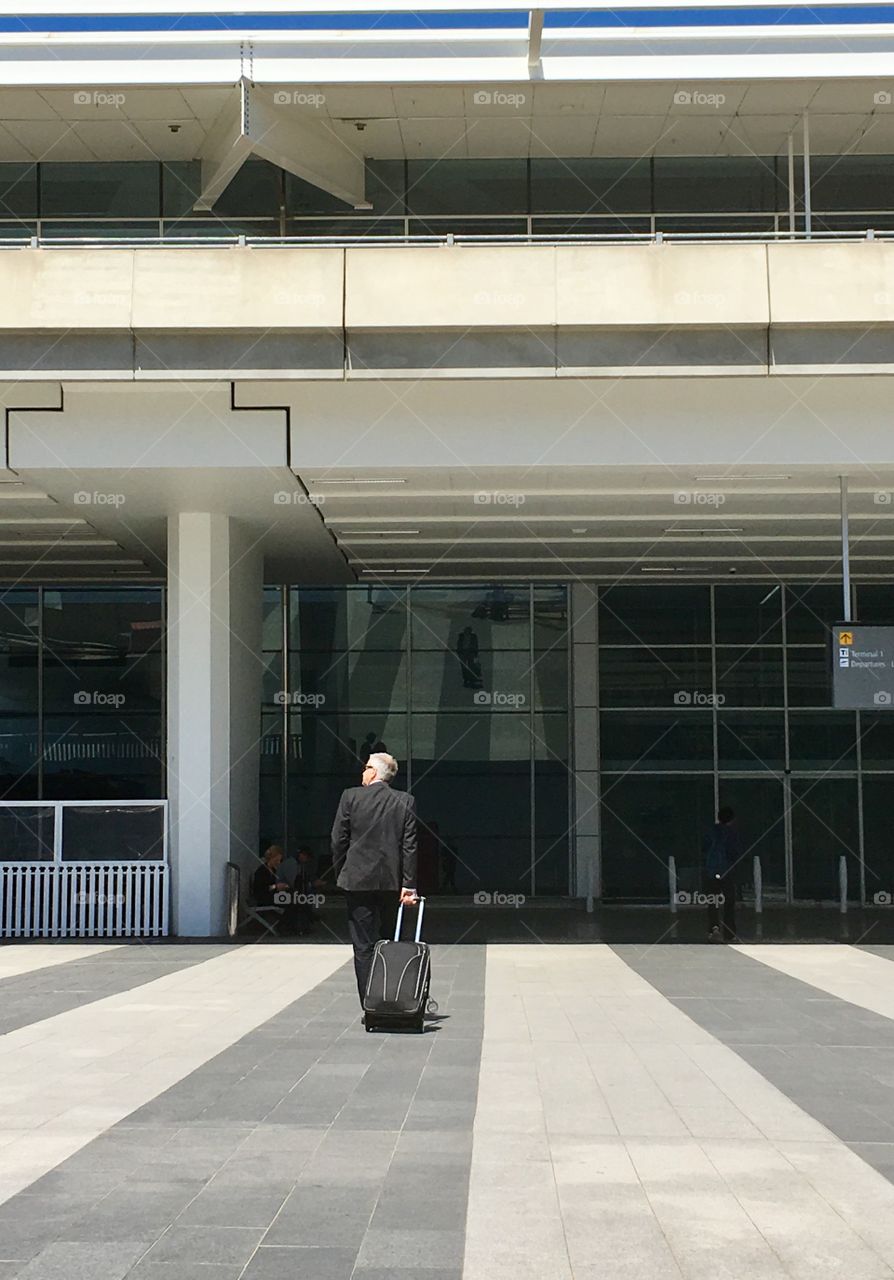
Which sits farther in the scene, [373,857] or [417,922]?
[417,922]

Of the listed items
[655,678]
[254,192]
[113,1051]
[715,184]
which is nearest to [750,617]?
[655,678]

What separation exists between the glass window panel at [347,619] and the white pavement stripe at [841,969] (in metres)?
10.4

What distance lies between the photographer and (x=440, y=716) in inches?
962

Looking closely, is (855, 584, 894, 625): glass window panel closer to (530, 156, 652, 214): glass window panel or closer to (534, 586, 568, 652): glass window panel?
(534, 586, 568, 652): glass window panel

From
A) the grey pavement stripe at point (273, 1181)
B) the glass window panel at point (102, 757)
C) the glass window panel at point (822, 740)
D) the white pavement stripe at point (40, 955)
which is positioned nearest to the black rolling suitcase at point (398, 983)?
the grey pavement stripe at point (273, 1181)

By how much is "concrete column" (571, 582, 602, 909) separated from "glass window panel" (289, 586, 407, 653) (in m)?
3.05

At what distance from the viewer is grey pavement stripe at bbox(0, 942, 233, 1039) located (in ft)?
32.5

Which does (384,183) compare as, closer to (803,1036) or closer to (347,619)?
(347,619)

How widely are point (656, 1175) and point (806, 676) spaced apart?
19934 millimetres

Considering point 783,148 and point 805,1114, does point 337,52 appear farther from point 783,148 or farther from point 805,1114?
point 805,1114

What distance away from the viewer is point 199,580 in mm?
17438

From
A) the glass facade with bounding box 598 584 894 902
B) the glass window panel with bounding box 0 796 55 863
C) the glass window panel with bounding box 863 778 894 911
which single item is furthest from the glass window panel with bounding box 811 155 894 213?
the glass window panel with bounding box 0 796 55 863

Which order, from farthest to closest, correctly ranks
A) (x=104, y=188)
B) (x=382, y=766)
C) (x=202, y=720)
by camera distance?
(x=104, y=188)
(x=202, y=720)
(x=382, y=766)

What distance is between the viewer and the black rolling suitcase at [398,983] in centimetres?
848
